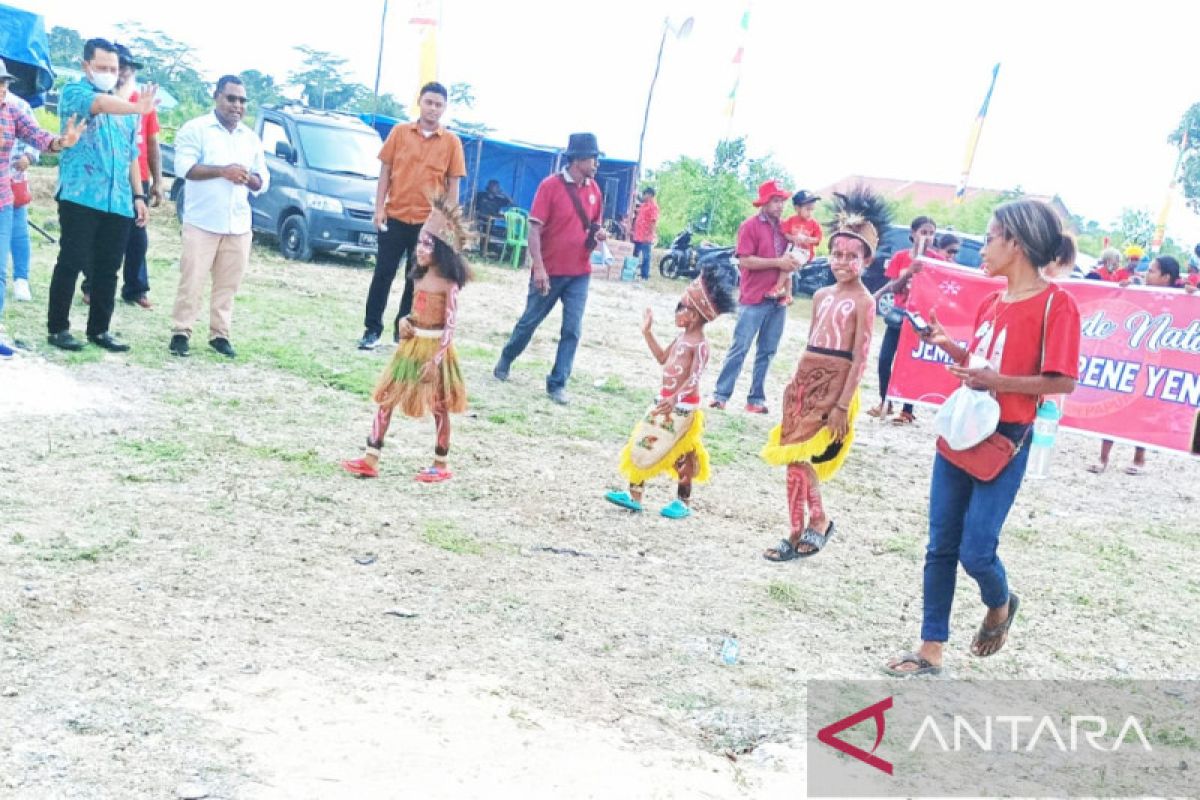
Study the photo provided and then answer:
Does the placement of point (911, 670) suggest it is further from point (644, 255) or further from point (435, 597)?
point (644, 255)

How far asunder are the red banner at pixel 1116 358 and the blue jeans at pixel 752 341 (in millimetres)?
1477

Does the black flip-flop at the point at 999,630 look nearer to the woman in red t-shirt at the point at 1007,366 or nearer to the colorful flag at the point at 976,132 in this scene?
the woman in red t-shirt at the point at 1007,366

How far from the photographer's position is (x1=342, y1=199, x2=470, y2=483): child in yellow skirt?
598cm

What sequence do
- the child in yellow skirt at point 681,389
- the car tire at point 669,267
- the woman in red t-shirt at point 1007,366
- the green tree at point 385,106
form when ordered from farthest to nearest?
the green tree at point 385,106 → the car tire at point 669,267 → the child in yellow skirt at point 681,389 → the woman in red t-shirt at point 1007,366

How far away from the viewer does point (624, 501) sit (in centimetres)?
622

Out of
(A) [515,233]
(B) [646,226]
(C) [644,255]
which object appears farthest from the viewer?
(C) [644,255]

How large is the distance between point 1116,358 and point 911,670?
21.0ft

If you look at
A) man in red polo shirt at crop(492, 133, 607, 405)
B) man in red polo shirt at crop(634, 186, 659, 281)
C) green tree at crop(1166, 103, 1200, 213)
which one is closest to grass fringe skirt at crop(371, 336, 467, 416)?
man in red polo shirt at crop(492, 133, 607, 405)

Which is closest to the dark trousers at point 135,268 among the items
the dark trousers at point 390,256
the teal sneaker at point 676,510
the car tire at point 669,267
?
the dark trousers at point 390,256

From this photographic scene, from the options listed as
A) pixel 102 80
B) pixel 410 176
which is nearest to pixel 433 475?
pixel 410 176

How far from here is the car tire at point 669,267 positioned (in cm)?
2417

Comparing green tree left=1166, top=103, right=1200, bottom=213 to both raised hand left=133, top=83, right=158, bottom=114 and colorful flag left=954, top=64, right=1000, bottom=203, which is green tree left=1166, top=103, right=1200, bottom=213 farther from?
raised hand left=133, top=83, right=158, bottom=114

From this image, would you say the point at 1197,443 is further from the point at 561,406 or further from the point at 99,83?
the point at 99,83

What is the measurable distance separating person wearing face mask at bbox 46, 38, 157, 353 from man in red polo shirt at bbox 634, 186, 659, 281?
1479cm
